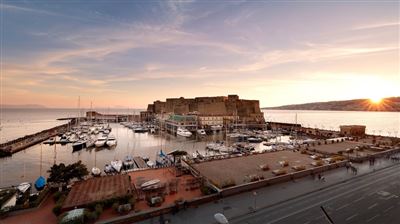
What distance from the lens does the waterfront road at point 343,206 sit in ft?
44.5

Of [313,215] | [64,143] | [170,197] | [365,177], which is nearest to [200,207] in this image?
[170,197]

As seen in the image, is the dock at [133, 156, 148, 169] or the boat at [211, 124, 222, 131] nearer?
the dock at [133, 156, 148, 169]

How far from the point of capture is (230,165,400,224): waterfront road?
13555 mm

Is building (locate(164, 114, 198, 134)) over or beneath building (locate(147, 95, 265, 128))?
→ beneath

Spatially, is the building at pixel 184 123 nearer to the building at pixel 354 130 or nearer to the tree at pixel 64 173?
the building at pixel 354 130

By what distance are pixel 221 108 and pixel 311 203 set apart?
339ft

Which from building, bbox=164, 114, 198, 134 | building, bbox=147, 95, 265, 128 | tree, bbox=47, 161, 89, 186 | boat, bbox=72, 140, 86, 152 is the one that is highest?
building, bbox=147, 95, 265, 128

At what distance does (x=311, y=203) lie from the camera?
15.7 m

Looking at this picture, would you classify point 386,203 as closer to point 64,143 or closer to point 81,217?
point 81,217

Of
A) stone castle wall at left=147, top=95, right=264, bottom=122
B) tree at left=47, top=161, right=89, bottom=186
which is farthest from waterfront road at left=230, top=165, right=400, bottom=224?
stone castle wall at left=147, top=95, right=264, bottom=122

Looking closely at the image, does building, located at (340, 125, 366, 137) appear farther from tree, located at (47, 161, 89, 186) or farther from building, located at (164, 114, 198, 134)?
tree, located at (47, 161, 89, 186)

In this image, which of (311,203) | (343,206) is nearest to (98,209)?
(311,203)

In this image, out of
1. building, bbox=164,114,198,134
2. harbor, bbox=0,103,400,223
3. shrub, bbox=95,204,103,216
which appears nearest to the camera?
shrub, bbox=95,204,103,216

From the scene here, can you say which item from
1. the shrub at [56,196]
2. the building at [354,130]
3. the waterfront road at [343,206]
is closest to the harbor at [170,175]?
the shrub at [56,196]
